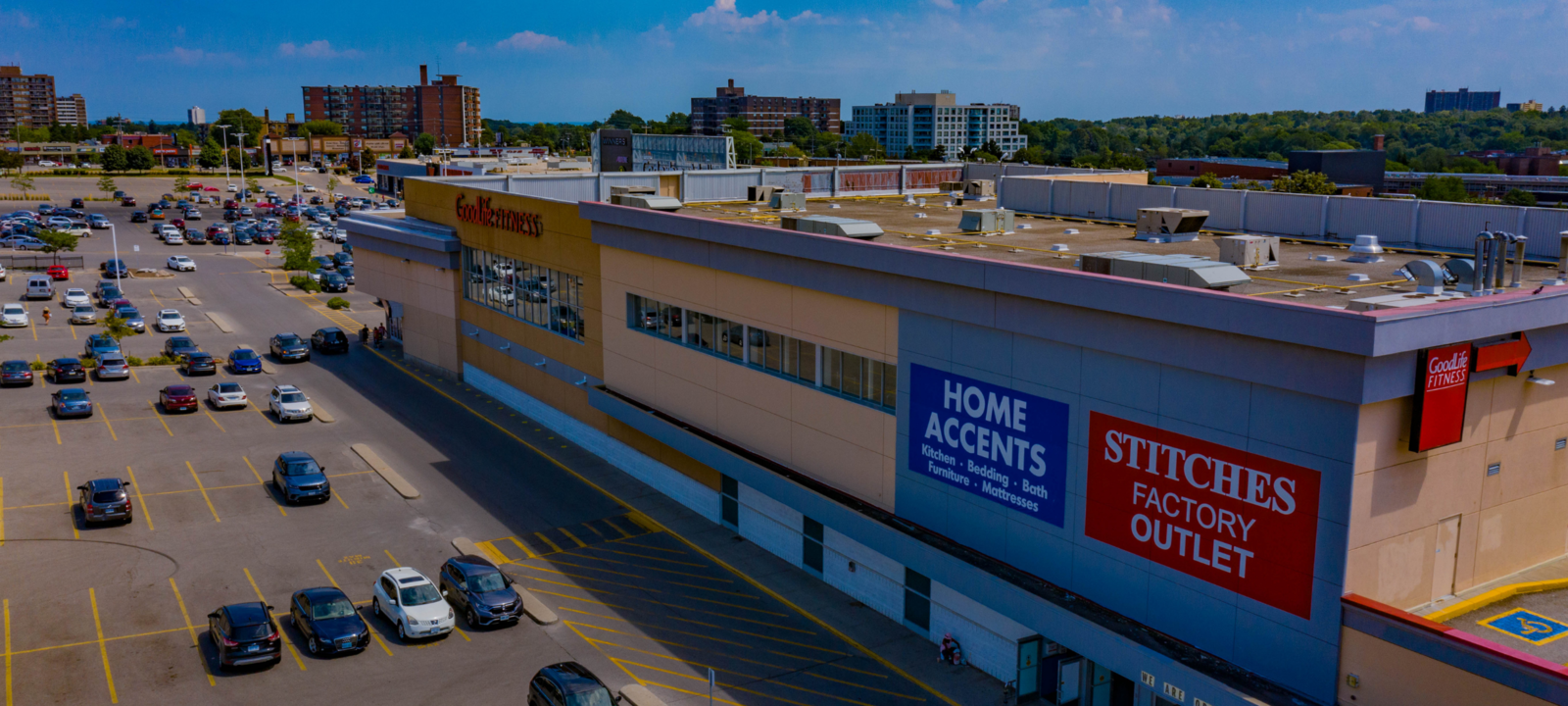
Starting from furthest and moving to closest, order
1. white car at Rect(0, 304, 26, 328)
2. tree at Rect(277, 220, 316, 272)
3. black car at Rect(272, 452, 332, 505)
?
tree at Rect(277, 220, 316, 272), white car at Rect(0, 304, 26, 328), black car at Rect(272, 452, 332, 505)

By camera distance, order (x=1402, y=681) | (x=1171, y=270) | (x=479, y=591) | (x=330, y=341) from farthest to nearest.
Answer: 1. (x=330, y=341)
2. (x=479, y=591)
3. (x=1171, y=270)
4. (x=1402, y=681)

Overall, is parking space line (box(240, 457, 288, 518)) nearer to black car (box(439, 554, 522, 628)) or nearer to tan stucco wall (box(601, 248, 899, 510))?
black car (box(439, 554, 522, 628))

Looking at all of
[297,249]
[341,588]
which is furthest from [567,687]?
[297,249]

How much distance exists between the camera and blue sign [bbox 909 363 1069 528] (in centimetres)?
2569

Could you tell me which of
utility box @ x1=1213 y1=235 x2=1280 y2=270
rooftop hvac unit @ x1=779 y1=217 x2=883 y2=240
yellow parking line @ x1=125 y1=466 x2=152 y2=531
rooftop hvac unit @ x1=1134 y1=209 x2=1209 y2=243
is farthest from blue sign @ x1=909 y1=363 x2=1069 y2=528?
yellow parking line @ x1=125 y1=466 x2=152 y2=531

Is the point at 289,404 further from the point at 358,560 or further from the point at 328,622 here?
the point at 328,622

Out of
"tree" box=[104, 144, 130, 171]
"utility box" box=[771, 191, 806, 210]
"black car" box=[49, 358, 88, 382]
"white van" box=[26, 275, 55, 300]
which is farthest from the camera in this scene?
"tree" box=[104, 144, 130, 171]

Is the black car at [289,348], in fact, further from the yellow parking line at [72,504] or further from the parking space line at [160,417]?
the yellow parking line at [72,504]

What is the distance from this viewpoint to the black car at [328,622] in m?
29.3

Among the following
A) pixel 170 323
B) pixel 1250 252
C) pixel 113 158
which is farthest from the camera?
pixel 113 158

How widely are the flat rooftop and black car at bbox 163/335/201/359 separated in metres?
35.2

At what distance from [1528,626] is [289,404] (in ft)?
163

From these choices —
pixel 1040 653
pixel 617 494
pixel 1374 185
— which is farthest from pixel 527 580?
pixel 1374 185

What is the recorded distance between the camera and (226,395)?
180 feet
